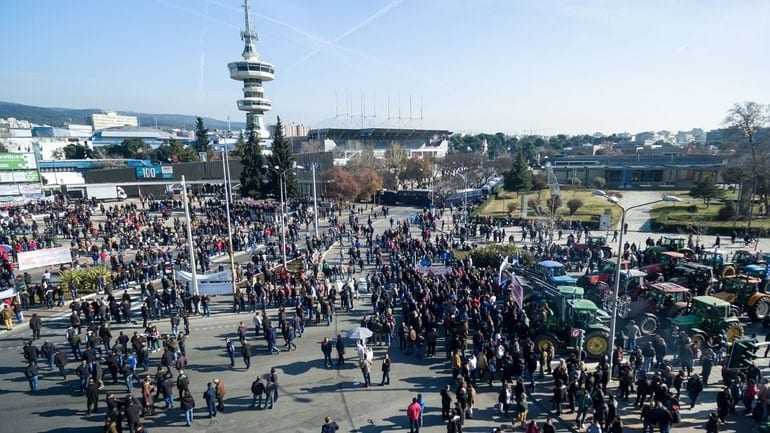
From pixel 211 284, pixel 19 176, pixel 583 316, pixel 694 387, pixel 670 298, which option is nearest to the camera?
pixel 694 387

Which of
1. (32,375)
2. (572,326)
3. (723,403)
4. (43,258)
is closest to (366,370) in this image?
(572,326)

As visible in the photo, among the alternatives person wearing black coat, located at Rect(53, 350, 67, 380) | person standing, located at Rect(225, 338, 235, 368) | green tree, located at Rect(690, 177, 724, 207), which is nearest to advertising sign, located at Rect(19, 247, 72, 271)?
person wearing black coat, located at Rect(53, 350, 67, 380)

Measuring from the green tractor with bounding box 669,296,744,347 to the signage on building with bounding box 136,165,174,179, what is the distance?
64.9 metres

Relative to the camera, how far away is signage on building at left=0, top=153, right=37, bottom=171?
178 ft

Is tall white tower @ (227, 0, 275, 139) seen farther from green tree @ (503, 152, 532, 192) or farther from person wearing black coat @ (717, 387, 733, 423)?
person wearing black coat @ (717, 387, 733, 423)

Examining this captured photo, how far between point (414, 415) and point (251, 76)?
112577 mm

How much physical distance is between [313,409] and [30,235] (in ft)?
124

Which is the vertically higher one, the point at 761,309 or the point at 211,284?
the point at 761,309

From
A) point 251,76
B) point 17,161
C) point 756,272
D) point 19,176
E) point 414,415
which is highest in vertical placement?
point 251,76

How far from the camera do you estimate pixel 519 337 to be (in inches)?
591

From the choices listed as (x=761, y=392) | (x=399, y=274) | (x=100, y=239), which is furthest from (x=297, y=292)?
(x=100, y=239)

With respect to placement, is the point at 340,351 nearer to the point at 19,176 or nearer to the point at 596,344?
the point at 596,344

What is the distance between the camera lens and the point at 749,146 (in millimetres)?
41125

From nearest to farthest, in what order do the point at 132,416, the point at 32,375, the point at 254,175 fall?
the point at 132,416, the point at 32,375, the point at 254,175
